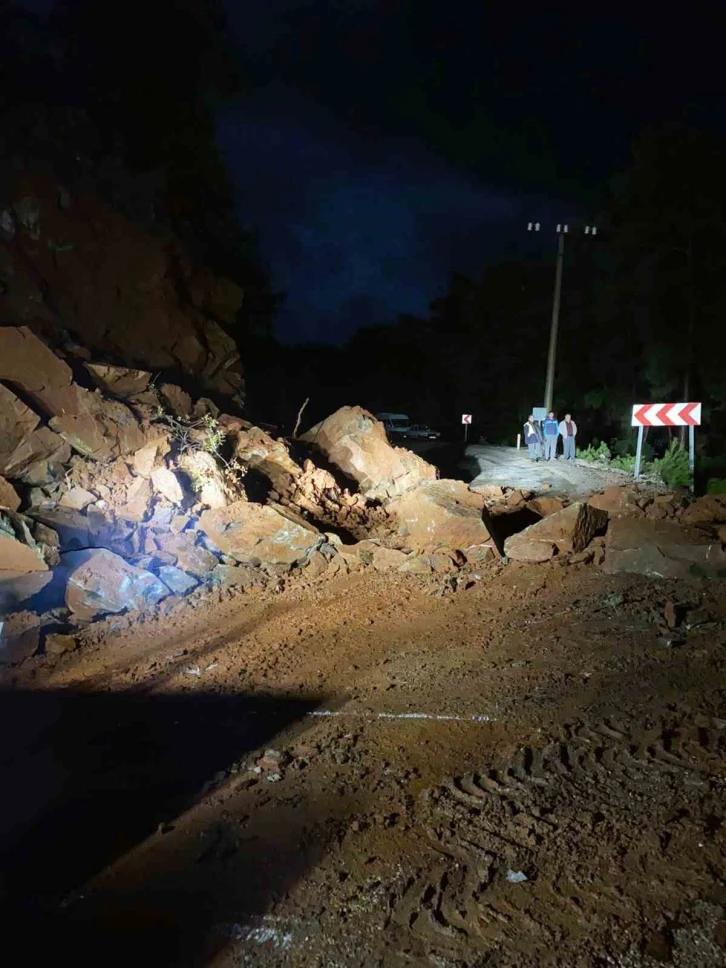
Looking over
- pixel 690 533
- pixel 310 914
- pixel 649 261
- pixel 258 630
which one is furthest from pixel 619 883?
pixel 649 261

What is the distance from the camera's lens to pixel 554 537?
33.9 feet

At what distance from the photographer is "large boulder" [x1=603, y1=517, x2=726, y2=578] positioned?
8953 mm

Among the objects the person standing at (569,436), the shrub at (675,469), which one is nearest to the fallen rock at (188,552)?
the shrub at (675,469)

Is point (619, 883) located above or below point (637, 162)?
below

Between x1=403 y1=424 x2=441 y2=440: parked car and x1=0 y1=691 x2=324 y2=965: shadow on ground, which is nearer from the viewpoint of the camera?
x1=0 y1=691 x2=324 y2=965: shadow on ground

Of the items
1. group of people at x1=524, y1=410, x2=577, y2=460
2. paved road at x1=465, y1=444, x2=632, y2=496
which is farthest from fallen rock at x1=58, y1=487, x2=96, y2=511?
group of people at x1=524, y1=410, x2=577, y2=460

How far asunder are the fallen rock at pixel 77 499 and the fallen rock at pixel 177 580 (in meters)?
1.88

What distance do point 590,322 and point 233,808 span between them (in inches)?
1419

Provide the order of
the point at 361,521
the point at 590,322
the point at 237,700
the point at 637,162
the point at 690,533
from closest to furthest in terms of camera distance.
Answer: the point at 237,700 < the point at 690,533 < the point at 361,521 < the point at 637,162 < the point at 590,322

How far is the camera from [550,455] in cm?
2025

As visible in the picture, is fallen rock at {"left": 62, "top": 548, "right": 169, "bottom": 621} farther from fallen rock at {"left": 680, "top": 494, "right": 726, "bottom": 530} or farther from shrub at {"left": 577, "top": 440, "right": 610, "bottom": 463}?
shrub at {"left": 577, "top": 440, "right": 610, "bottom": 463}

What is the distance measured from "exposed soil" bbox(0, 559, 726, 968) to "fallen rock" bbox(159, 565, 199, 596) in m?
1.10

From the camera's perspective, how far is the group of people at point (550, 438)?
20.2 m

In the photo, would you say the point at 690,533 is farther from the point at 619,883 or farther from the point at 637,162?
the point at 637,162
